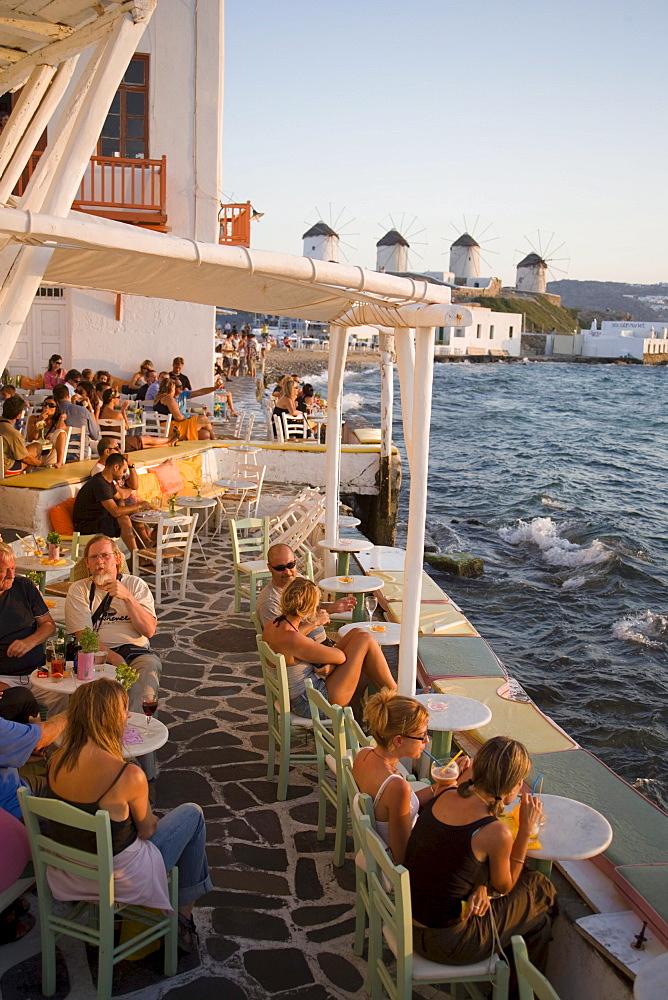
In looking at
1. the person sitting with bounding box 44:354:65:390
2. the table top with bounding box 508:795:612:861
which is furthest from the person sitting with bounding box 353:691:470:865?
the person sitting with bounding box 44:354:65:390

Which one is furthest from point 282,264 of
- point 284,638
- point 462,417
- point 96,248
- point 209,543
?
point 462,417

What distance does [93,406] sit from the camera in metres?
12.0

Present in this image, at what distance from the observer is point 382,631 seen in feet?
18.2

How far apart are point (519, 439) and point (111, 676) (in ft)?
133

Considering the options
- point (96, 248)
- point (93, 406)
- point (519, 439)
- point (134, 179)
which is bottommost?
→ point (519, 439)

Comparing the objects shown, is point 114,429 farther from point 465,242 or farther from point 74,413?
point 465,242

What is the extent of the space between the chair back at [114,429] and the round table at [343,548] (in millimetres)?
4716

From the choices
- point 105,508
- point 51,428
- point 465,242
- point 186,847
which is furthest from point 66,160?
point 465,242

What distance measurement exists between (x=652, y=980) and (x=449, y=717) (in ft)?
6.12

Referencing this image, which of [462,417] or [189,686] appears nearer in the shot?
[189,686]

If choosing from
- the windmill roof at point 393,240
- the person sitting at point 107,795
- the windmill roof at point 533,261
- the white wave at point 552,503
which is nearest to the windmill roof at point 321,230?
the windmill roof at point 393,240

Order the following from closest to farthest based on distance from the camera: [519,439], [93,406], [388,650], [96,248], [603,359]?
[96,248] → [388,650] → [93,406] → [519,439] → [603,359]

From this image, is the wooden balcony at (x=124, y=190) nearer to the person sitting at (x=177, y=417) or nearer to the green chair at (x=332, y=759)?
the person sitting at (x=177, y=417)

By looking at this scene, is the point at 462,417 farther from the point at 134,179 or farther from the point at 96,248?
the point at 96,248
